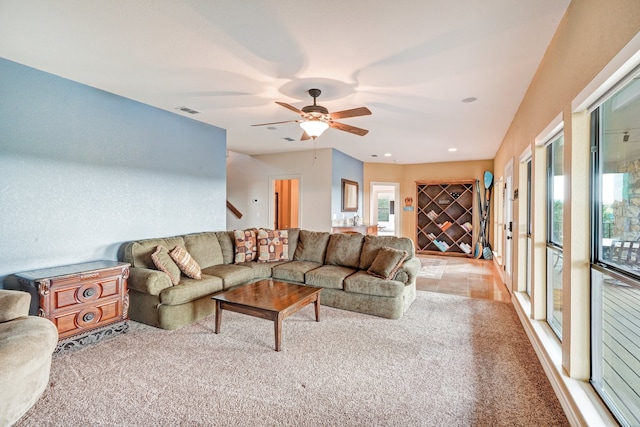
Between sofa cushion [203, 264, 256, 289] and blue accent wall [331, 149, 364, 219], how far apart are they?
9.39 feet

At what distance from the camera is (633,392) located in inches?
61.2

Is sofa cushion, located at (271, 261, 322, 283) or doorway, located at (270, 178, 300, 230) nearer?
sofa cushion, located at (271, 261, 322, 283)

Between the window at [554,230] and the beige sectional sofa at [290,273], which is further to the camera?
the beige sectional sofa at [290,273]

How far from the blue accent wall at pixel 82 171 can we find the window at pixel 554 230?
4.46 metres

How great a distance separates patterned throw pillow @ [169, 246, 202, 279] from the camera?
357cm

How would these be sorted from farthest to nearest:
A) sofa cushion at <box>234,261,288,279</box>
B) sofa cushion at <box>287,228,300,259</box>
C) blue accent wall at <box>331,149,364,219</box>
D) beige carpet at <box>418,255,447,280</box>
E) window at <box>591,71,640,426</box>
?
blue accent wall at <box>331,149,364,219</box> < beige carpet at <box>418,255,447,280</box> < sofa cushion at <box>287,228,300,259</box> < sofa cushion at <box>234,261,288,279</box> < window at <box>591,71,640,426</box>

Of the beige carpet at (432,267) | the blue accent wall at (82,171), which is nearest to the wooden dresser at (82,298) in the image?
the blue accent wall at (82,171)

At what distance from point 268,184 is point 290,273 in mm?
3457

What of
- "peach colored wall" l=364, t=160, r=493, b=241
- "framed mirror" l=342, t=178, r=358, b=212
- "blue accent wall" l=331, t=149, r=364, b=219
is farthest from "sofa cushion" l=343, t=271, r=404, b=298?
"peach colored wall" l=364, t=160, r=493, b=241

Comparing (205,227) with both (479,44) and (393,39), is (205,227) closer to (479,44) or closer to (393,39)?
(393,39)

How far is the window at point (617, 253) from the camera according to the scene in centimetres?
152

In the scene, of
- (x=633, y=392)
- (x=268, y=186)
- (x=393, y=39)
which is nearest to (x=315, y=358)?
(x=633, y=392)

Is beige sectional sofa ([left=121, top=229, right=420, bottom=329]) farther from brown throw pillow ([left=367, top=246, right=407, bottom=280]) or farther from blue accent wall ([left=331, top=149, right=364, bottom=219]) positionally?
blue accent wall ([left=331, top=149, right=364, bottom=219])

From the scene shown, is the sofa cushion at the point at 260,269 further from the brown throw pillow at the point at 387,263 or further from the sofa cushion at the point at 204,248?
the brown throw pillow at the point at 387,263
